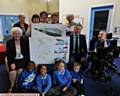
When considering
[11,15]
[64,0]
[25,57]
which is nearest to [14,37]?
[25,57]

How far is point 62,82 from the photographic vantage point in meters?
2.74

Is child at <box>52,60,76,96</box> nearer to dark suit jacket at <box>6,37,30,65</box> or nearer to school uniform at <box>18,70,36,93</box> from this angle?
school uniform at <box>18,70,36,93</box>

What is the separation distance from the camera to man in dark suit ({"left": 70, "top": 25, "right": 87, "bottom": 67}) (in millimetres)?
2908

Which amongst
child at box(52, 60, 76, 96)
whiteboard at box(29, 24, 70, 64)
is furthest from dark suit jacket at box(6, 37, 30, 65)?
child at box(52, 60, 76, 96)

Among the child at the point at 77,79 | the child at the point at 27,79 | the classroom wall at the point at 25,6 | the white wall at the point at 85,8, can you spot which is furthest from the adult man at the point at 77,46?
the classroom wall at the point at 25,6

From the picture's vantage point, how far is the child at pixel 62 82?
2705 mm

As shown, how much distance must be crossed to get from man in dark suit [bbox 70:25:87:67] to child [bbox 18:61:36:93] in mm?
625

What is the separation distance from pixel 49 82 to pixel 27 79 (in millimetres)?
323

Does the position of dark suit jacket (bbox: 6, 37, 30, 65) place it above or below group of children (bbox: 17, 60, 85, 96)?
above

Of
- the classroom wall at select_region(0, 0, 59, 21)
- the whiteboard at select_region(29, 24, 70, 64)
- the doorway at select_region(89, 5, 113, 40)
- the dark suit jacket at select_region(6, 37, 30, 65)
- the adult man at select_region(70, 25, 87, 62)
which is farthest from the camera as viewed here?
the classroom wall at select_region(0, 0, 59, 21)

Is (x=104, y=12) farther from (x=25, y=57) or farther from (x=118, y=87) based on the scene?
(x=25, y=57)

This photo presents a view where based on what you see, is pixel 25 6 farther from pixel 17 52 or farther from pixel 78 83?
pixel 78 83

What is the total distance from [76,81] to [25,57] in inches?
33.0

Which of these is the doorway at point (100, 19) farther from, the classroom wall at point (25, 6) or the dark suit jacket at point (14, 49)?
the classroom wall at point (25, 6)
